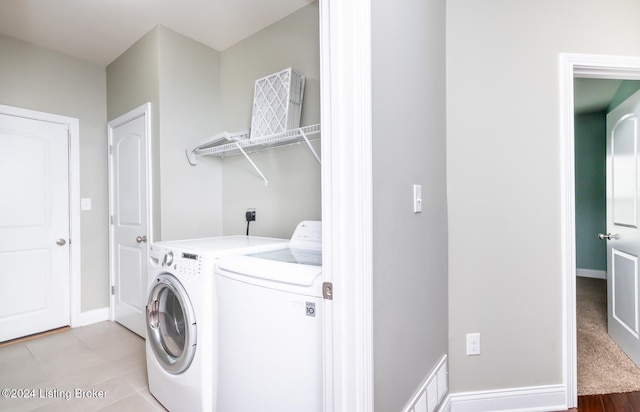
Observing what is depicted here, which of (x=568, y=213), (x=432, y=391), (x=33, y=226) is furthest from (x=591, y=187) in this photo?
(x=33, y=226)

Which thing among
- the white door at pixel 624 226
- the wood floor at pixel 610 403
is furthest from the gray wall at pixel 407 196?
the white door at pixel 624 226

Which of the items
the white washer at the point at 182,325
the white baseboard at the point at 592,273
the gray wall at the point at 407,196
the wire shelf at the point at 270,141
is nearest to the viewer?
the gray wall at the point at 407,196

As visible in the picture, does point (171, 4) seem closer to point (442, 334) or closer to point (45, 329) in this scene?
point (442, 334)

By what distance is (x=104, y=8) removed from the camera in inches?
84.0

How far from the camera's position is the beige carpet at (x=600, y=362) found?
1.78 metres

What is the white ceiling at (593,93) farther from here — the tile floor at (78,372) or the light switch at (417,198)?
the tile floor at (78,372)

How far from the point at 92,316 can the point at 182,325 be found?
1937 mm

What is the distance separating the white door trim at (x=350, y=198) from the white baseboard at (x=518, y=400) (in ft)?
3.25

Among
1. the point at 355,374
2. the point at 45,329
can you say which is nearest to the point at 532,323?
the point at 355,374

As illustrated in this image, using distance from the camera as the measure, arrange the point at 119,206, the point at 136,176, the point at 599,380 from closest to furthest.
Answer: the point at 599,380, the point at 136,176, the point at 119,206

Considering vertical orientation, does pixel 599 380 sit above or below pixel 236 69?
below

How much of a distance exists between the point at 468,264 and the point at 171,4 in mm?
2568

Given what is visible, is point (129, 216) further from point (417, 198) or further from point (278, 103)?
point (417, 198)

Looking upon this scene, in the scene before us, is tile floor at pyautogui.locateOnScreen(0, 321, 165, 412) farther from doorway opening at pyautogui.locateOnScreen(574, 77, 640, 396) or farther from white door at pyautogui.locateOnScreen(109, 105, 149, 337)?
doorway opening at pyautogui.locateOnScreen(574, 77, 640, 396)
